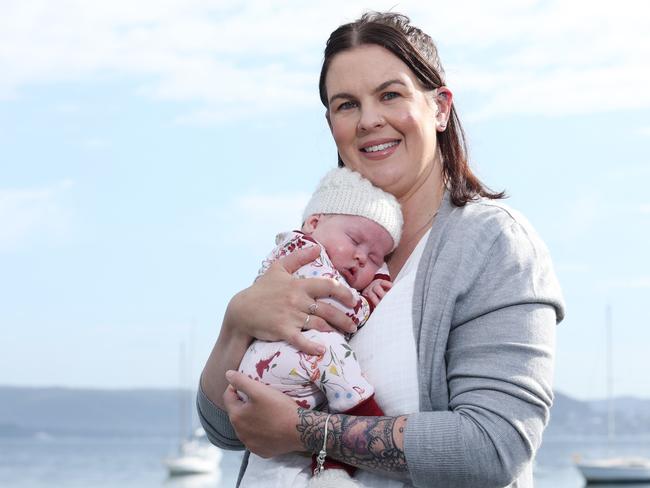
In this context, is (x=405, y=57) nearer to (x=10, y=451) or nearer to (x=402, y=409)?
(x=402, y=409)

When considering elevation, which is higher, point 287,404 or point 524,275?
point 524,275

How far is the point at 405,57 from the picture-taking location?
3025 millimetres

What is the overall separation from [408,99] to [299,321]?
2.48 feet

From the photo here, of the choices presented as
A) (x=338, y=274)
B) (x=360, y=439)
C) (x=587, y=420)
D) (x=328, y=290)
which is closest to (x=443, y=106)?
(x=338, y=274)

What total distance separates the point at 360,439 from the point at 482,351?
38cm

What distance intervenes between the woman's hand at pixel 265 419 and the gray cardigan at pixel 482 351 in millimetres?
303

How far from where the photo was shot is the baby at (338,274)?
2688 millimetres

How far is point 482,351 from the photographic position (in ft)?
8.70

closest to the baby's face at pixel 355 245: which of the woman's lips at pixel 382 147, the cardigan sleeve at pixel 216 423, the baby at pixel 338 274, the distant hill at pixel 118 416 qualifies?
the baby at pixel 338 274

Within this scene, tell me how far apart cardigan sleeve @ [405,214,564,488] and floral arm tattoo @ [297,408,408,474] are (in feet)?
0.13

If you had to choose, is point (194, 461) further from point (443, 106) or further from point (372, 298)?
point (372, 298)

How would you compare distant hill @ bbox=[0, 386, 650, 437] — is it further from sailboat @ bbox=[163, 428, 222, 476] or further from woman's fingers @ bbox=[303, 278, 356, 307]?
woman's fingers @ bbox=[303, 278, 356, 307]

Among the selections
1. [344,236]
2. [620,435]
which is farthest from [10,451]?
[344,236]

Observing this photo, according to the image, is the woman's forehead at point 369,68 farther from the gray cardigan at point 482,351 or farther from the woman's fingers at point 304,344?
the woman's fingers at point 304,344
